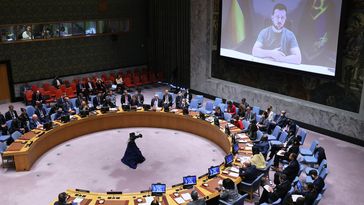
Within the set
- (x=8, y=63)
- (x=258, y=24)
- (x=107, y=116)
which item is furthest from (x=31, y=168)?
(x=258, y=24)

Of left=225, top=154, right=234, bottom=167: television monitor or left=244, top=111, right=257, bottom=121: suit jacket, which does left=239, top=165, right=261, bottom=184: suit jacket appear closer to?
left=225, top=154, right=234, bottom=167: television monitor

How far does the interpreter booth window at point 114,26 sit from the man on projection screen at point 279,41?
932cm

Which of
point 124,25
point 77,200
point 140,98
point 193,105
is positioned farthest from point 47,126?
point 124,25

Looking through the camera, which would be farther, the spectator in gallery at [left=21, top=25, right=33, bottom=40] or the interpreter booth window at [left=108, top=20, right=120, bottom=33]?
the interpreter booth window at [left=108, top=20, right=120, bottom=33]

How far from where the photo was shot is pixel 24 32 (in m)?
19.2

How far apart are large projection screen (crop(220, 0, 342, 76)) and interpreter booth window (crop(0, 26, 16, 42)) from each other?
10.3 m

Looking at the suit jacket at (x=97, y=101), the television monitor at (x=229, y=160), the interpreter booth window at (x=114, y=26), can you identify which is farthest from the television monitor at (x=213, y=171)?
the interpreter booth window at (x=114, y=26)

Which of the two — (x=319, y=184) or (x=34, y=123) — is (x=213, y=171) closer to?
(x=319, y=184)

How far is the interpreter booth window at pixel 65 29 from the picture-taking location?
20484 millimetres

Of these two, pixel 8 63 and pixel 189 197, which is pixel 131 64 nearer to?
pixel 8 63

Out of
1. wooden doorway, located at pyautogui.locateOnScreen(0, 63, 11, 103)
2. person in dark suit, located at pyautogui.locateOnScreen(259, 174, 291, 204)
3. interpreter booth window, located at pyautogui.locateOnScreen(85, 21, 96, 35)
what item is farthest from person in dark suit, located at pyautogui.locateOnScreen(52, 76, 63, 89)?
person in dark suit, located at pyautogui.locateOnScreen(259, 174, 291, 204)

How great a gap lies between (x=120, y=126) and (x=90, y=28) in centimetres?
805

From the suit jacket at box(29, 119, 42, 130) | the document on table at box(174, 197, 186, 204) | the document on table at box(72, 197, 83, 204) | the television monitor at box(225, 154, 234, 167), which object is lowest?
the document on table at box(174, 197, 186, 204)

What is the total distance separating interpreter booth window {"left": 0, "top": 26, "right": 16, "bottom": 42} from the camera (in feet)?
60.8
